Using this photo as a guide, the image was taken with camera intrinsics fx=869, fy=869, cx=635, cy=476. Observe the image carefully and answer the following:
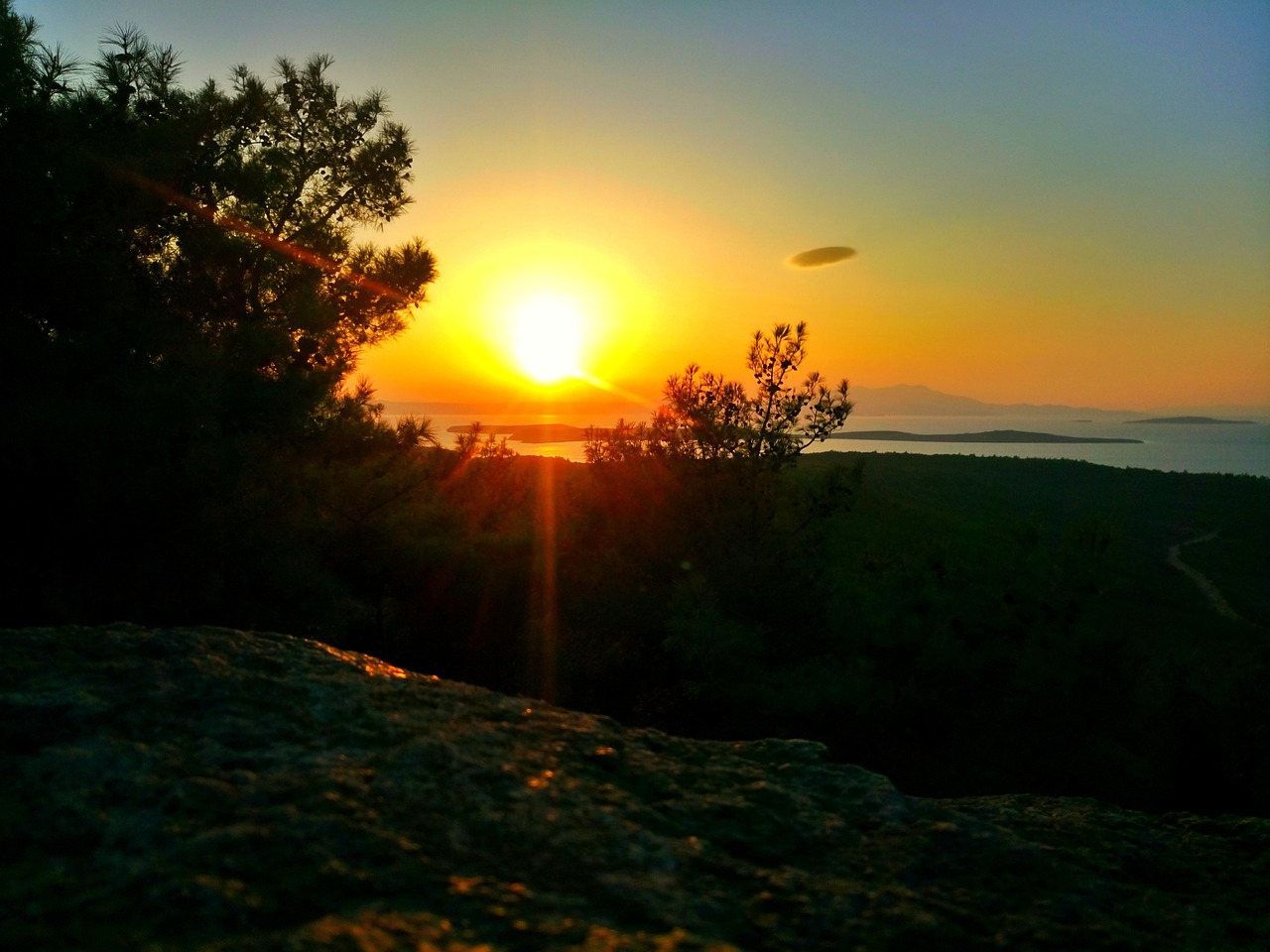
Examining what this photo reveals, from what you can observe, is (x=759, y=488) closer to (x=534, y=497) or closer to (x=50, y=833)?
(x=534, y=497)

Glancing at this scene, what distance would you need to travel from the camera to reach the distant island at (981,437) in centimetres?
16138

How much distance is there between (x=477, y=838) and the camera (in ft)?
4.37

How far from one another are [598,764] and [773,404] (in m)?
13.1

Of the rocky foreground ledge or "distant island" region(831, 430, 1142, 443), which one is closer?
the rocky foreground ledge

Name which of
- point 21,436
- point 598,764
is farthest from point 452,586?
point 598,764

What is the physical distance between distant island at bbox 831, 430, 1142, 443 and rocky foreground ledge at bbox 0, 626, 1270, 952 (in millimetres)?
158243

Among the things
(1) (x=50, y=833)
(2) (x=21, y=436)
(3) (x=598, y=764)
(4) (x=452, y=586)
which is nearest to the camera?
(1) (x=50, y=833)

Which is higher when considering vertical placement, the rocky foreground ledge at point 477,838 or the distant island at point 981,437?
the distant island at point 981,437

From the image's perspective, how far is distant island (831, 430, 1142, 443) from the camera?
16138cm

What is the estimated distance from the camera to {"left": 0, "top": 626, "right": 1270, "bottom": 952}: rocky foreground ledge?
1.11 metres

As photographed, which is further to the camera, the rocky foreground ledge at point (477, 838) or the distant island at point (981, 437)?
the distant island at point (981, 437)

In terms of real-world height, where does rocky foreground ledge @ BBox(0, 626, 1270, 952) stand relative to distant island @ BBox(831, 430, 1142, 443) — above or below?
below

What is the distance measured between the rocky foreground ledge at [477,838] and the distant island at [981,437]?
158243 millimetres

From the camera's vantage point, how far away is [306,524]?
9.48 m
